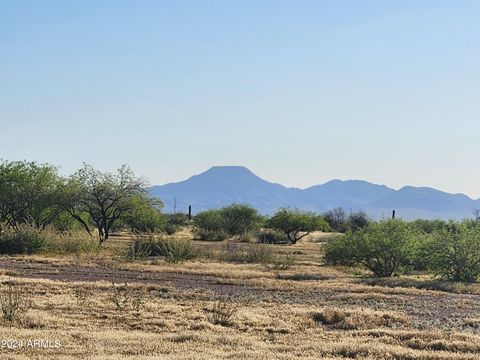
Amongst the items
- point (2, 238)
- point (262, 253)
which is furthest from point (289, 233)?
point (2, 238)

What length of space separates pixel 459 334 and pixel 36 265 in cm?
1938

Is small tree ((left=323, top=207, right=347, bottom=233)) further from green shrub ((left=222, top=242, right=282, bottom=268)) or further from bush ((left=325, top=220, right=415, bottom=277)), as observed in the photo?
bush ((left=325, top=220, right=415, bottom=277))

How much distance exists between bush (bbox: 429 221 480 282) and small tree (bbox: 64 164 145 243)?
86.1ft

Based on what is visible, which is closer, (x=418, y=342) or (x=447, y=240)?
(x=418, y=342)

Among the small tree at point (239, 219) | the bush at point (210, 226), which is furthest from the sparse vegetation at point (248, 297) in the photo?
the small tree at point (239, 219)

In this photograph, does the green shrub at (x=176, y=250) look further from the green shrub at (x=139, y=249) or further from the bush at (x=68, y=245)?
the bush at (x=68, y=245)

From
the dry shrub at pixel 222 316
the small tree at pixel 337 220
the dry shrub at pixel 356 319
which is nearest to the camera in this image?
the dry shrub at pixel 222 316

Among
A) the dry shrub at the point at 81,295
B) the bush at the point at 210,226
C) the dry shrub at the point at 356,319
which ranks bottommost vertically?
the dry shrub at the point at 356,319

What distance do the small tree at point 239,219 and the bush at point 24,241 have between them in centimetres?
3092

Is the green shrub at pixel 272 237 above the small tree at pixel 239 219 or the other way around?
the other way around

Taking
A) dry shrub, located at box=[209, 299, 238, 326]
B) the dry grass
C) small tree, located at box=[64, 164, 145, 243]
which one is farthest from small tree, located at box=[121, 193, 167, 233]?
dry shrub, located at box=[209, 299, 238, 326]

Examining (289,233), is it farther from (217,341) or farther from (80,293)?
(217,341)

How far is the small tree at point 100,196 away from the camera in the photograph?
45.7m

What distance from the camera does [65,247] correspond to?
3488cm
